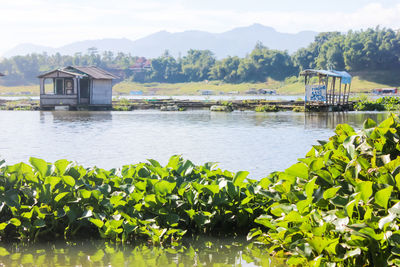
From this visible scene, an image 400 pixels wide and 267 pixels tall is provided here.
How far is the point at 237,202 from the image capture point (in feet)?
21.7

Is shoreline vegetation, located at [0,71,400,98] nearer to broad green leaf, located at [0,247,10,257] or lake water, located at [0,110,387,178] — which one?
lake water, located at [0,110,387,178]

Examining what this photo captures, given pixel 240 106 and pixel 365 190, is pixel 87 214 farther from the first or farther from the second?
pixel 240 106

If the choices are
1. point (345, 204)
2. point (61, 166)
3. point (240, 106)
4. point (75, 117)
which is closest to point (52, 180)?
point (61, 166)

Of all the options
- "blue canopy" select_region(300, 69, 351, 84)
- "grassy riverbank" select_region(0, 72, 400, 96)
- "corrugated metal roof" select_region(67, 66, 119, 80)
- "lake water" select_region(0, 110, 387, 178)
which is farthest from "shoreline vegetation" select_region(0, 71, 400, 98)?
"lake water" select_region(0, 110, 387, 178)

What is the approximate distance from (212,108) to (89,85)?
12.0m

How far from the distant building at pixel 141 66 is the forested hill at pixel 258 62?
1.04m

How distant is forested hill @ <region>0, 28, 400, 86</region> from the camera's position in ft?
415

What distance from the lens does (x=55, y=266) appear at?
6.01m

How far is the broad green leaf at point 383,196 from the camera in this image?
4.70 meters

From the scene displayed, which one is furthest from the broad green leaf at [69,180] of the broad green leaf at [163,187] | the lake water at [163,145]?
the lake water at [163,145]

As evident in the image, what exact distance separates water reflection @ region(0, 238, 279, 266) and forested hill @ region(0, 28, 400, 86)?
114265mm

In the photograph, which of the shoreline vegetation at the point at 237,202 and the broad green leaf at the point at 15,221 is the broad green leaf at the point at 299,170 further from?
the broad green leaf at the point at 15,221

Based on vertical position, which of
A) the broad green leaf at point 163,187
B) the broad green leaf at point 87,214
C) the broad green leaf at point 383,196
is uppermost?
the broad green leaf at point 383,196

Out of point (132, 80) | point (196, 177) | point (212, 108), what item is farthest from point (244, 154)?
point (132, 80)
